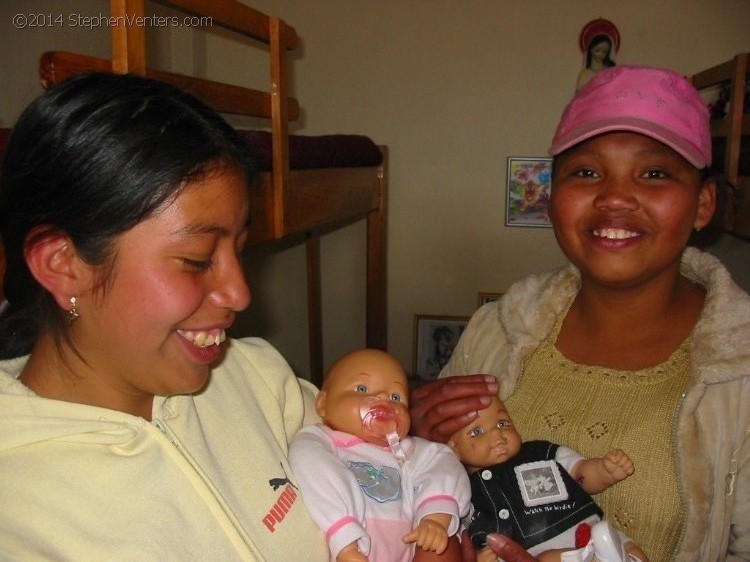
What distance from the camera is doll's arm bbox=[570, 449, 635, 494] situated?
1.20 metres

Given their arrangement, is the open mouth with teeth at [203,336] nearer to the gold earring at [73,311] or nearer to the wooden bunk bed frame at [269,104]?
the gold earring at [73,311]

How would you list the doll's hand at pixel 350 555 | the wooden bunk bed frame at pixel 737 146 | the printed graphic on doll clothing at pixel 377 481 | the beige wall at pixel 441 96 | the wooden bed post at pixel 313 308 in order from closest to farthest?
the doll's hand at pixel 350 555
the printed graphic on doll clothing at pixel 377 481
the wooden bunk bed frame at pixel 737 146
the beige wall at pixel 441 96
the wooden bed post at pixel 313 308

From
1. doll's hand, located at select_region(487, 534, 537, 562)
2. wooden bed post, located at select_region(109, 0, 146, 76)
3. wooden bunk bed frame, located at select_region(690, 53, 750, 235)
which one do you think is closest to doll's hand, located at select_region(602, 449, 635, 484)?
doll's hand, located at select_region(487, 534, 537, 562)

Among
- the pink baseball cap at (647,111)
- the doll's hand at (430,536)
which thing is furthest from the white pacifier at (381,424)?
the pink baseball cap at (647,111)

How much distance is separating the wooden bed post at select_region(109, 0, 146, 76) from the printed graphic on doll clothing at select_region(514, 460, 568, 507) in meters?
1.11

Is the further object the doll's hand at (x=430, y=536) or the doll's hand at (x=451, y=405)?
the doll's hand at (x=451, y=405)

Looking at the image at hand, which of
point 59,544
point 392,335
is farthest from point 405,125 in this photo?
point 59,544

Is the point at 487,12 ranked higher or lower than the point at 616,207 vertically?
higher

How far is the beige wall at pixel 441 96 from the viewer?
135 inches

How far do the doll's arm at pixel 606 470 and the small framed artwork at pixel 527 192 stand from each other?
262 centimetres

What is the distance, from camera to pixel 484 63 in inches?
142

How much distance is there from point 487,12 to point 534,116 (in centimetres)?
66

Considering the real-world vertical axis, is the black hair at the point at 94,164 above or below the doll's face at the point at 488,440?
above

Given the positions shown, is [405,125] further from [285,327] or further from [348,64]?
[285,327]
